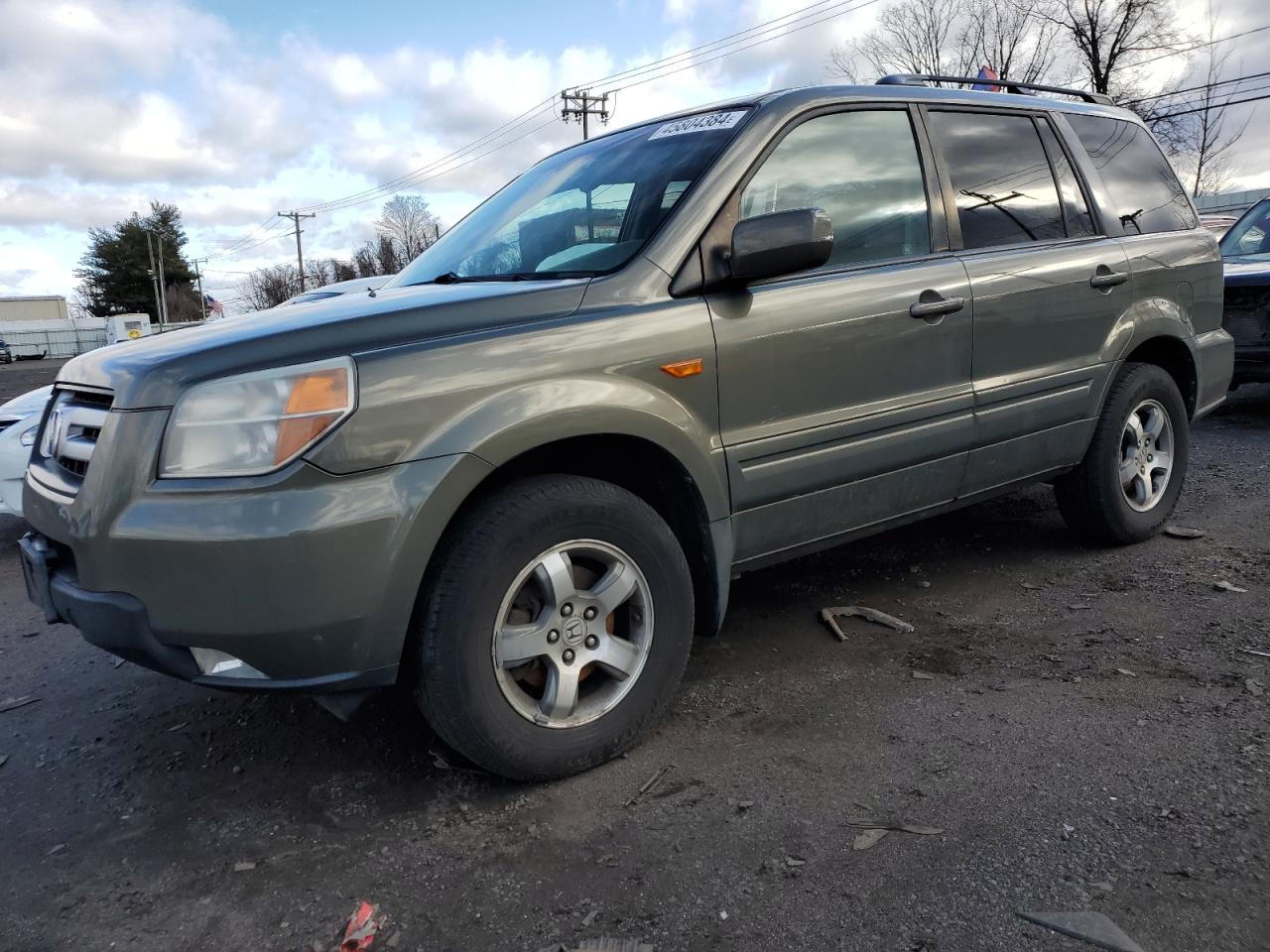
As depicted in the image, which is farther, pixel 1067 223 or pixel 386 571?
pixel 1067 223

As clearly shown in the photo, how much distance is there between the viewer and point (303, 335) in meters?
2.44

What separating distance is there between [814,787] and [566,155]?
2.55 metres

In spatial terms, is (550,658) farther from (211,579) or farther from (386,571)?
(211,579)

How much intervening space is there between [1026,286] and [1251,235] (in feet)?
21.3

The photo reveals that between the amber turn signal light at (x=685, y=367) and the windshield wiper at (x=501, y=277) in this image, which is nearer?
the amber turn signal light at (x=685, y=367)

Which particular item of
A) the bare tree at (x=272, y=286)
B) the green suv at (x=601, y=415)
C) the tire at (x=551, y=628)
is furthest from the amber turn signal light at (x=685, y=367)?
the bare tree at (x=272, y=286)

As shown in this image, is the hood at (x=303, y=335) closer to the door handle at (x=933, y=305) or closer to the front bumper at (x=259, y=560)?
the front bumper at (x=259, y=560)

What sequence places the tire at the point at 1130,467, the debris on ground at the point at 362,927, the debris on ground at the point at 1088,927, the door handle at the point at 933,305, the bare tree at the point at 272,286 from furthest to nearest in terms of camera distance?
the bare tree at the point at 272,286
the tire at the point at 1130,467
the door handle at the point at 933,305
the debris on ground at the point at 362,927
the debris on ground at the point at 1088,927

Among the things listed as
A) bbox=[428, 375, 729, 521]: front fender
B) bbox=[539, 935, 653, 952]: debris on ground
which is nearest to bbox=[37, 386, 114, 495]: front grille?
bbox=[428, 375, 729, 521]: front fender

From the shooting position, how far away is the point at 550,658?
8.61 feet

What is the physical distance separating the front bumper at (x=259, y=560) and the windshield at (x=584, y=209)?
1.02 metres

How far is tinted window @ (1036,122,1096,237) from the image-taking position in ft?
13.4

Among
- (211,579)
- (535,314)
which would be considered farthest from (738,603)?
(211,579)

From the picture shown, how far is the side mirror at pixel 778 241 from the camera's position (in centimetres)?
278
